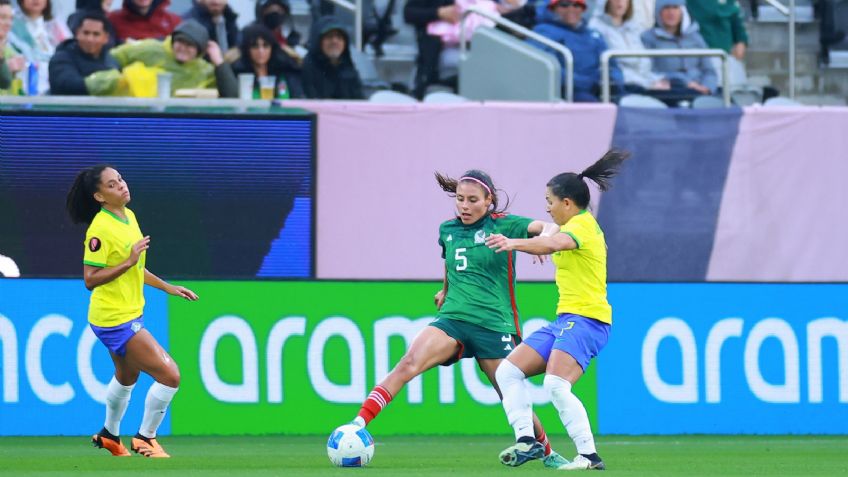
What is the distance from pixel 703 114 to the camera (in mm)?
15523

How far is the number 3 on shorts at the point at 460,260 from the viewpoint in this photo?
954cm

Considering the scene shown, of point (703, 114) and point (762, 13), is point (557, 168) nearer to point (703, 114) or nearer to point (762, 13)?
point (703, 114)

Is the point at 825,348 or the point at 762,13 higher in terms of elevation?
the point at 762,13

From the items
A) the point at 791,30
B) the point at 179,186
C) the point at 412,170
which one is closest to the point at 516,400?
the point at 179,186

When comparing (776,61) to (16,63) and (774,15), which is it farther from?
(16,63)

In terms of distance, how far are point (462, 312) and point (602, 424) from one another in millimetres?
3987

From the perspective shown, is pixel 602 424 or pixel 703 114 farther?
pixel 703 114

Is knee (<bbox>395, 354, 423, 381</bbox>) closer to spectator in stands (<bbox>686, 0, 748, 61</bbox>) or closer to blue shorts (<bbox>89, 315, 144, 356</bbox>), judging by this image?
blue shorts (<bbox>89, 315, 144, 356</bbox>)

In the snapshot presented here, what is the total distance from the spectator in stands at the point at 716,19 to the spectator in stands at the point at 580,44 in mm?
1718

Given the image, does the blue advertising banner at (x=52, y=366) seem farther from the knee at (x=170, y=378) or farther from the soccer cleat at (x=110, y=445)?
the knee at (x=170, y=378)

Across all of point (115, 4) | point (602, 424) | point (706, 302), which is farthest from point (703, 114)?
point (115, 4)

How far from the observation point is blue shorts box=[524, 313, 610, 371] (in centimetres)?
891

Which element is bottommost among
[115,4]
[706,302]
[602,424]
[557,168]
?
[602,424]

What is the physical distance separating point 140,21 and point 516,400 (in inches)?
320
